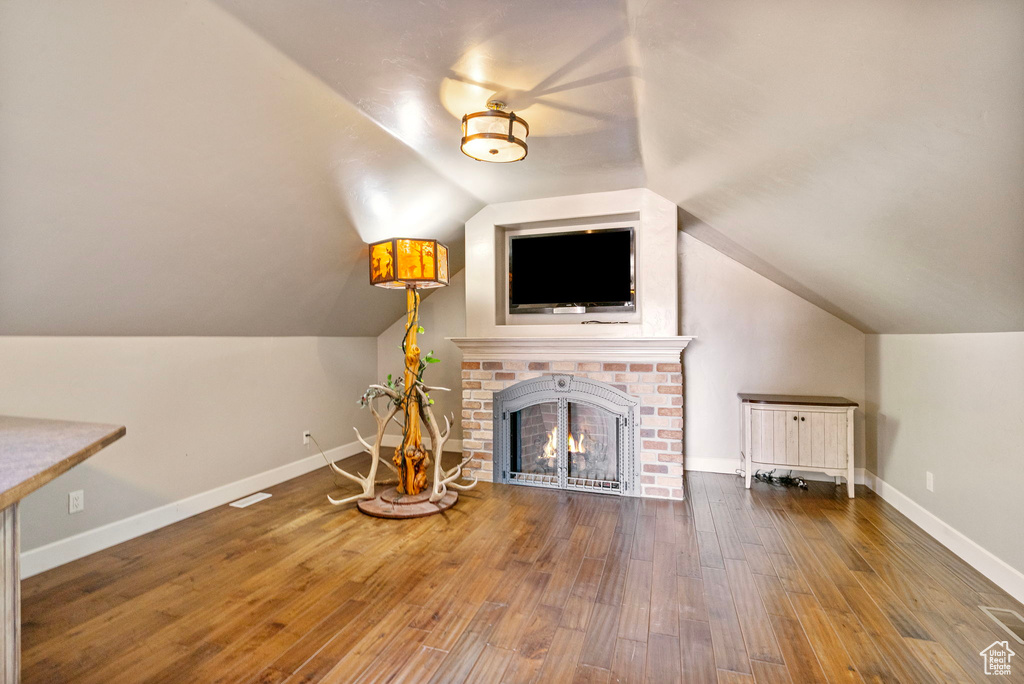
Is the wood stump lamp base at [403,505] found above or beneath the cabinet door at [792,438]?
beneath

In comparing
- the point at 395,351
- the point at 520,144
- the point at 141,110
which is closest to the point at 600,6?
the point at 520,144

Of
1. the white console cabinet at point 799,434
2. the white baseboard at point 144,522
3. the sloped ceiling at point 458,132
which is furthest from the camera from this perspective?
the white console cabinet at point 799,434

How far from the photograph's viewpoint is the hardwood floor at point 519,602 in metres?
1.78

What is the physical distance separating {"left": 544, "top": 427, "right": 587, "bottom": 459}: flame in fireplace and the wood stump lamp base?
2.75ft

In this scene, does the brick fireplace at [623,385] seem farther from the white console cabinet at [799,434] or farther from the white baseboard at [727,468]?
the white baseboard at [727,468]

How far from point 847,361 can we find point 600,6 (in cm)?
373

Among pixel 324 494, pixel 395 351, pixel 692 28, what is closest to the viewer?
pixel 692 28

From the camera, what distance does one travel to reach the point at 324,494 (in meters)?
3.74

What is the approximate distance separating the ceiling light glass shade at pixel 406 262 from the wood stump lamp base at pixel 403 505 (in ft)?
5.01

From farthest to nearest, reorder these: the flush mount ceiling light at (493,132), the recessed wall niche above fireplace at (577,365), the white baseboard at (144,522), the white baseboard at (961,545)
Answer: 1. the recessed wall niche above fireplace at (577,365)
2. the white baseboard at (144,522)
3. the flush mount ceiling light at (493,132)
4. the white baseboard at (961,545)

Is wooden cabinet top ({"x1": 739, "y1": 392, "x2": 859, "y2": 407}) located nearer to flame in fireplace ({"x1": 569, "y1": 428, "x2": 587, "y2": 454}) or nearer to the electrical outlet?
flame in fireplace ({"x1": 569, "y1": 428, "x2": 587, "y2": 454})

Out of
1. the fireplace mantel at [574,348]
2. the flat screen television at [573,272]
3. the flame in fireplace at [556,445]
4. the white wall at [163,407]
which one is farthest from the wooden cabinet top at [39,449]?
the flat screen television at [573,272]

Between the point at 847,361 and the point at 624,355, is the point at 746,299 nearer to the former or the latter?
the point at 847,361

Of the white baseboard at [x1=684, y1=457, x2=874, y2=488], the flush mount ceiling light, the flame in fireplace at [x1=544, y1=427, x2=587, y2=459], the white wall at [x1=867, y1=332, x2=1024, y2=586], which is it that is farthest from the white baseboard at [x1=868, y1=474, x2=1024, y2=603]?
the flush mount ceiling light
